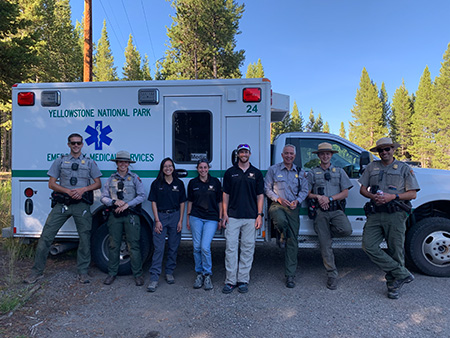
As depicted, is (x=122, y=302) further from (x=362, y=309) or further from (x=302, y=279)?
(x=362, y=309)

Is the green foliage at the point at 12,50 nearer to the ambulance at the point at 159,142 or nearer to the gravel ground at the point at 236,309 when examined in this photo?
the ambulance at the point at 159,142

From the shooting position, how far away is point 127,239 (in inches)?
166

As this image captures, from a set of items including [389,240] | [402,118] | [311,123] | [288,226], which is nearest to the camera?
[389,240]

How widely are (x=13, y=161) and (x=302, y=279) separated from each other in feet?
14.9

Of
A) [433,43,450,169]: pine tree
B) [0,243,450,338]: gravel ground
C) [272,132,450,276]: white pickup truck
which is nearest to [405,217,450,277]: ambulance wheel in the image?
[272,132,450,276]: white pickup truck

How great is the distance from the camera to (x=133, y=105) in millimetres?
4438

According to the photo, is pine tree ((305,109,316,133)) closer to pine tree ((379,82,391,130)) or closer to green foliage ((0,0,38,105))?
pine tree ((379,82,391,130))

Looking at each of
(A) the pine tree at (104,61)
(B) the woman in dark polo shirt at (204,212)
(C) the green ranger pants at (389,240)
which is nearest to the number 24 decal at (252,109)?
(B) the woman in dark polo shirt at (204,212)

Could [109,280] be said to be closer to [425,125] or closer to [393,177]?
[393,177]

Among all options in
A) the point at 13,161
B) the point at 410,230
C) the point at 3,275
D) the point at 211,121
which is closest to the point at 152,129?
the point at 211,121

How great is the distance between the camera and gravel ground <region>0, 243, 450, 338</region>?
306 cm

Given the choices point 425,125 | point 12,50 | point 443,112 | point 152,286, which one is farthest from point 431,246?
point 425,125

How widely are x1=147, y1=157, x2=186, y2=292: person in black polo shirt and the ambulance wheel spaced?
130 inches

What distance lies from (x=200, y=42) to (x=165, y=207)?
18.3m
